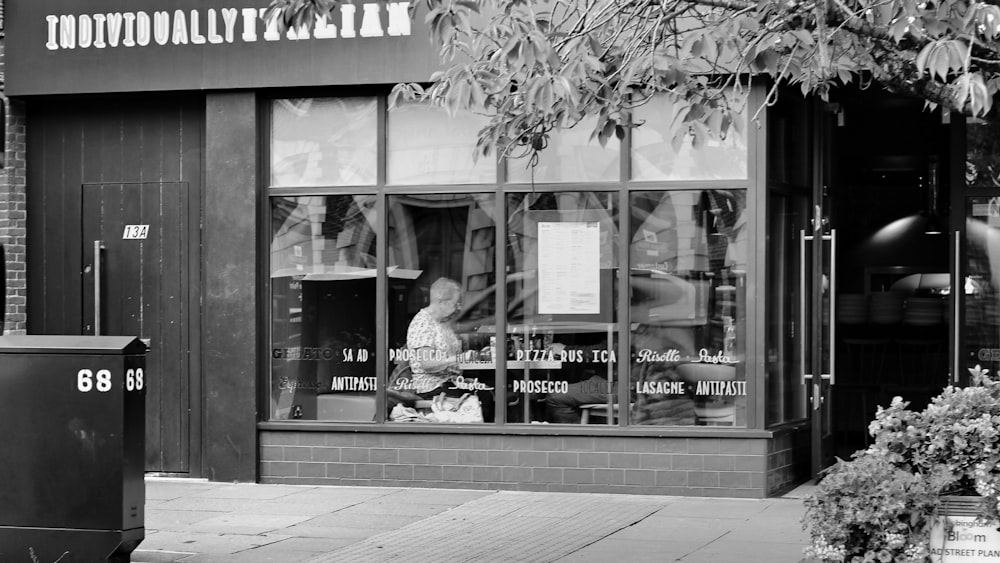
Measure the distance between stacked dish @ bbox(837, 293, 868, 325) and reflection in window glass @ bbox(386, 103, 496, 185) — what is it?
18.5ft

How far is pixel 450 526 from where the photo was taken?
9.41 meters

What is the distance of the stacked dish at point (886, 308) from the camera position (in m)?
14.6

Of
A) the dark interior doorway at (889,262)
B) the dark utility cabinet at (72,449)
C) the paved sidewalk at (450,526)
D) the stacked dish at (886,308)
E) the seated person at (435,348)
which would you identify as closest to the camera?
the dark utility cabinet at (72,449)

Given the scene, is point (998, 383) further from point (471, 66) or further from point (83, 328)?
point (83, 328)

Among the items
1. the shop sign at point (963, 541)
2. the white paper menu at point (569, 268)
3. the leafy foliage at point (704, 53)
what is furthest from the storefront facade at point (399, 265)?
the shop sign at point (963, 541)

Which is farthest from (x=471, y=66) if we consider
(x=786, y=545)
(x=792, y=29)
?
(x=786, y=545)

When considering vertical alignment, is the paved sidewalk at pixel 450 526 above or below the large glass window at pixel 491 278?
below

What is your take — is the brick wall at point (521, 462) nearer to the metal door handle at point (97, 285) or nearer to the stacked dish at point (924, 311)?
the metal door handle at point (97, 285)

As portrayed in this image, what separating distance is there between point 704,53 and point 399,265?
455 centimetres

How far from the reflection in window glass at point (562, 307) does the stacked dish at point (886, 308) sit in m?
4.98

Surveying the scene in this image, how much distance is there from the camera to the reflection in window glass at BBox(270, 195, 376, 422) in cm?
1136

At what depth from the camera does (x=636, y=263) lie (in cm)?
1087

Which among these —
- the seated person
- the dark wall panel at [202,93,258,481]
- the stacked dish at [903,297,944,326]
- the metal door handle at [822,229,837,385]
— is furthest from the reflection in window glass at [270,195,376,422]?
the stacked dish at [903,297,944,326]

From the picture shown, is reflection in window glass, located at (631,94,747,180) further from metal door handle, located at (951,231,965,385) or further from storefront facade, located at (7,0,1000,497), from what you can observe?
metal door handle, located at (951,231,965,385)
